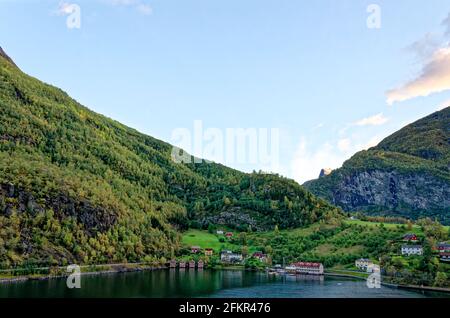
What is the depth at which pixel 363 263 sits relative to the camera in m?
59.1

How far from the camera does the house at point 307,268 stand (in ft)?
200

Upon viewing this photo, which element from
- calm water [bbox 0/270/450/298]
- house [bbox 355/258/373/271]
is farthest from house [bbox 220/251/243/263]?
house [bbox 355/258/373/271]

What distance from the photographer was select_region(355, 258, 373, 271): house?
58.0 meters

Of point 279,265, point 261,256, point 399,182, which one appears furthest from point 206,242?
point 399,182

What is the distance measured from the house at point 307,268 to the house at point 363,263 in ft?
15.4

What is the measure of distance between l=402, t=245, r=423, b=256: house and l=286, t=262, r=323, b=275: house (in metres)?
10.6

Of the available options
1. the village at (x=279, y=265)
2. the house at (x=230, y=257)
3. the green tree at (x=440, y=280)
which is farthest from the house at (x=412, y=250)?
the house at (x=230, y=257)

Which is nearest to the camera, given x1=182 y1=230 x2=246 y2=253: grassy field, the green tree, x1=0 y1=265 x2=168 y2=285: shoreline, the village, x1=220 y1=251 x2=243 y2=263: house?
the green tree

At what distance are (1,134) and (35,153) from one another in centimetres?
703

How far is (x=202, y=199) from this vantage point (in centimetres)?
11994

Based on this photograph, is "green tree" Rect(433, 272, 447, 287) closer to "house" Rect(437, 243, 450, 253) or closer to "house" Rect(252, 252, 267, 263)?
"house" Rect(437, 243, 450, 253)

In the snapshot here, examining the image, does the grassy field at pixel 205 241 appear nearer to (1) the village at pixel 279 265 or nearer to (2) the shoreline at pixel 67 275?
(1) the village at pixel 279 265
